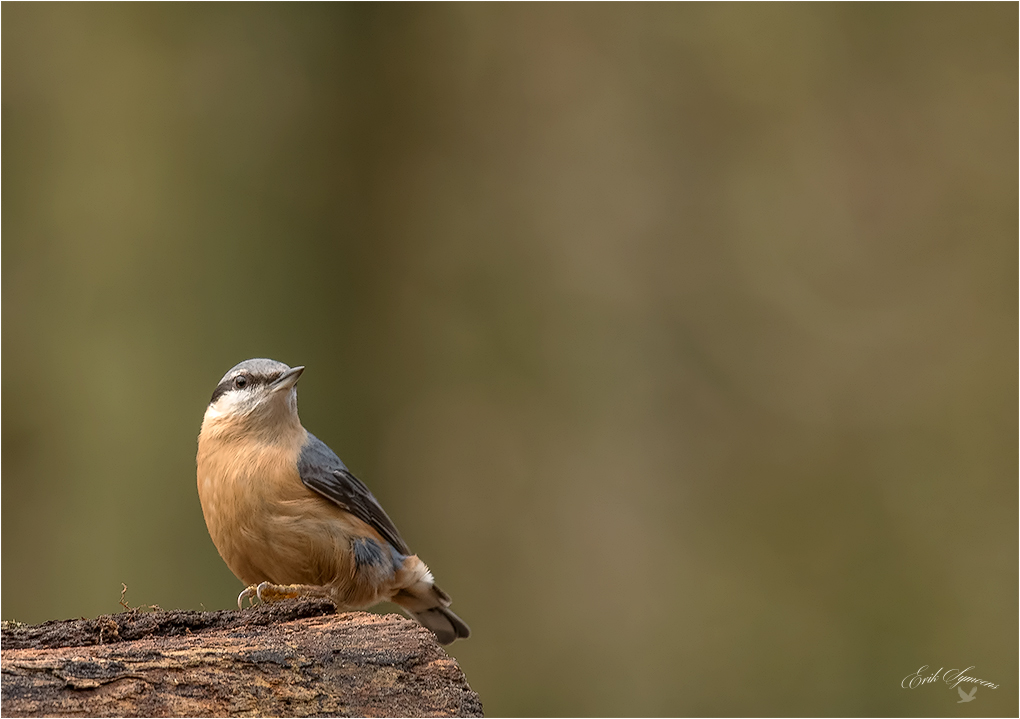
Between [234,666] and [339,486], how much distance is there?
1.12m

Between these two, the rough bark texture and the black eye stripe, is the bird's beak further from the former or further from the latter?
the rough bark texture

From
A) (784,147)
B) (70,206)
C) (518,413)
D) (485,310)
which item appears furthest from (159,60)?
(784,147)

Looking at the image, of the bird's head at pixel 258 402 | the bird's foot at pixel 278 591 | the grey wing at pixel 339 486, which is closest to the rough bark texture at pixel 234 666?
the bird's foot at pixel 278 591

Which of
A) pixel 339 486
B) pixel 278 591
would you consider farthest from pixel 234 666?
pixel 339 486

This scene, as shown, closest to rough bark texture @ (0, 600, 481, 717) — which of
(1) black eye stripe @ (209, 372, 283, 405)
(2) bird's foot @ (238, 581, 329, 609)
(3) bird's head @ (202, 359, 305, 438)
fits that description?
(2) bird's foot @ (238, 581, 329, 609)

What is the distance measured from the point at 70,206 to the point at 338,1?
2113 mm

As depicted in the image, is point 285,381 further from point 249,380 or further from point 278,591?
point 278,591

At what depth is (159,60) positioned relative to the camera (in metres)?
5.61

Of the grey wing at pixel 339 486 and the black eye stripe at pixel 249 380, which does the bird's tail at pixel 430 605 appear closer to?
the grey wing at pixel 339 486

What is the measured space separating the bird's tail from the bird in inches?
0.5

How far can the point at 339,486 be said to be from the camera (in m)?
3.31

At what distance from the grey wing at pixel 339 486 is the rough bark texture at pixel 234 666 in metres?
0.72

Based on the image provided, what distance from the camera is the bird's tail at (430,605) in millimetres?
3586

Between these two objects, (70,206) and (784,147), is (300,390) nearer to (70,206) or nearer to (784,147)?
(70,206)
